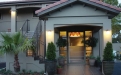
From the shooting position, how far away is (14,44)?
11.2 metres

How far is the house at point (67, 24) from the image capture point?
35.3 feet

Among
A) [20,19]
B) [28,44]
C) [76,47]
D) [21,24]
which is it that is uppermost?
[20,19]

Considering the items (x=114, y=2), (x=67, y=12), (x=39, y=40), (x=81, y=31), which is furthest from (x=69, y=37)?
(x=114, y=2)

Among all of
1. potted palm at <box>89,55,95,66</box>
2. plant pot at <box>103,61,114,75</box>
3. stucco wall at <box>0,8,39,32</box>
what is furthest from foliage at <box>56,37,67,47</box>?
plant pot at <box>103,61,114,75</box>

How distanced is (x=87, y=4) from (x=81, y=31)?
4.28 meters

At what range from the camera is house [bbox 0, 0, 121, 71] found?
1077cm

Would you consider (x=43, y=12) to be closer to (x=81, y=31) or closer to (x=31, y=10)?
(x=81, y=31)

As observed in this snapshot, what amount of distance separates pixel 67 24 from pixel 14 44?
3.53 m

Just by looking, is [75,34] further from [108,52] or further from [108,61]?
[108,61]

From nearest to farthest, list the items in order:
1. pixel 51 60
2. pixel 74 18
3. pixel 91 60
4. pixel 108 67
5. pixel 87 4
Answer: pixel 108 67, pixel 51 60, pixel 87 4, pixel 74 18, pixel 91 60

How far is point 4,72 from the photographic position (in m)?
11.8

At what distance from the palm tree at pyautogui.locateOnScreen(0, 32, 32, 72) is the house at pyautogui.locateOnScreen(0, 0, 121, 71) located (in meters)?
0.97

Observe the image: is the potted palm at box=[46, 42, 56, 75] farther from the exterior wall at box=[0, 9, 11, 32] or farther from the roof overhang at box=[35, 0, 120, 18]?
the exterior wall at box=[0, 9, 11, 32]

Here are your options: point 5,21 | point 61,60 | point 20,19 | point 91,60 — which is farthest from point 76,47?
point 5,21
